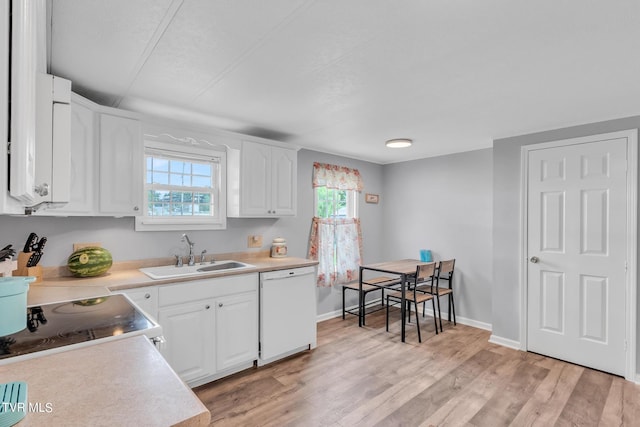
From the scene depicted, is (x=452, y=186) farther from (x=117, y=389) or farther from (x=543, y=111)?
(x=117, y=389)

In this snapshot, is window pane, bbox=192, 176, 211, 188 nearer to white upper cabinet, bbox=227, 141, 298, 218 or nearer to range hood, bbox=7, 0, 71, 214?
white upper cabinet, bbox=227, 141, 298, 218

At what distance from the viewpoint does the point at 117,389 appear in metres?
0.83

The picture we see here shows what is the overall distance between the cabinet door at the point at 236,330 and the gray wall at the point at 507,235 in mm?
2541

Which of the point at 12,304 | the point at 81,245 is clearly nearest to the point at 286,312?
the point at 81,245

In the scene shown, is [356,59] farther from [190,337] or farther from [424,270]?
[424,270]

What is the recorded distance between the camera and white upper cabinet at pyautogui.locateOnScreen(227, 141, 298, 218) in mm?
3062

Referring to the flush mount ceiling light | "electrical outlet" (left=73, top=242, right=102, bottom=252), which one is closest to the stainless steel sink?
"electrical outlet" (left=73, top=242, right=102, bottom=252)

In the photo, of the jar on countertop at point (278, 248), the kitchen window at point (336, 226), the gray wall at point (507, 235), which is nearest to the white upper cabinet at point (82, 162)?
the jar on countertop at point (278, 248)

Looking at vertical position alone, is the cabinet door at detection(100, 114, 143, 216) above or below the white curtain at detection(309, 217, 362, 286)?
above

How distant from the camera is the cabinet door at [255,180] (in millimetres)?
3062

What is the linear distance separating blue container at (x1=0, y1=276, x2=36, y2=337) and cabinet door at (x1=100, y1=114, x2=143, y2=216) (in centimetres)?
128

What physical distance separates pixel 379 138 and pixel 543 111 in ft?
4.76

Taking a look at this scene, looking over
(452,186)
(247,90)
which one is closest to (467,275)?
(452,186)

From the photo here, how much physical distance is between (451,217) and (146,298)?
357 centimetres
